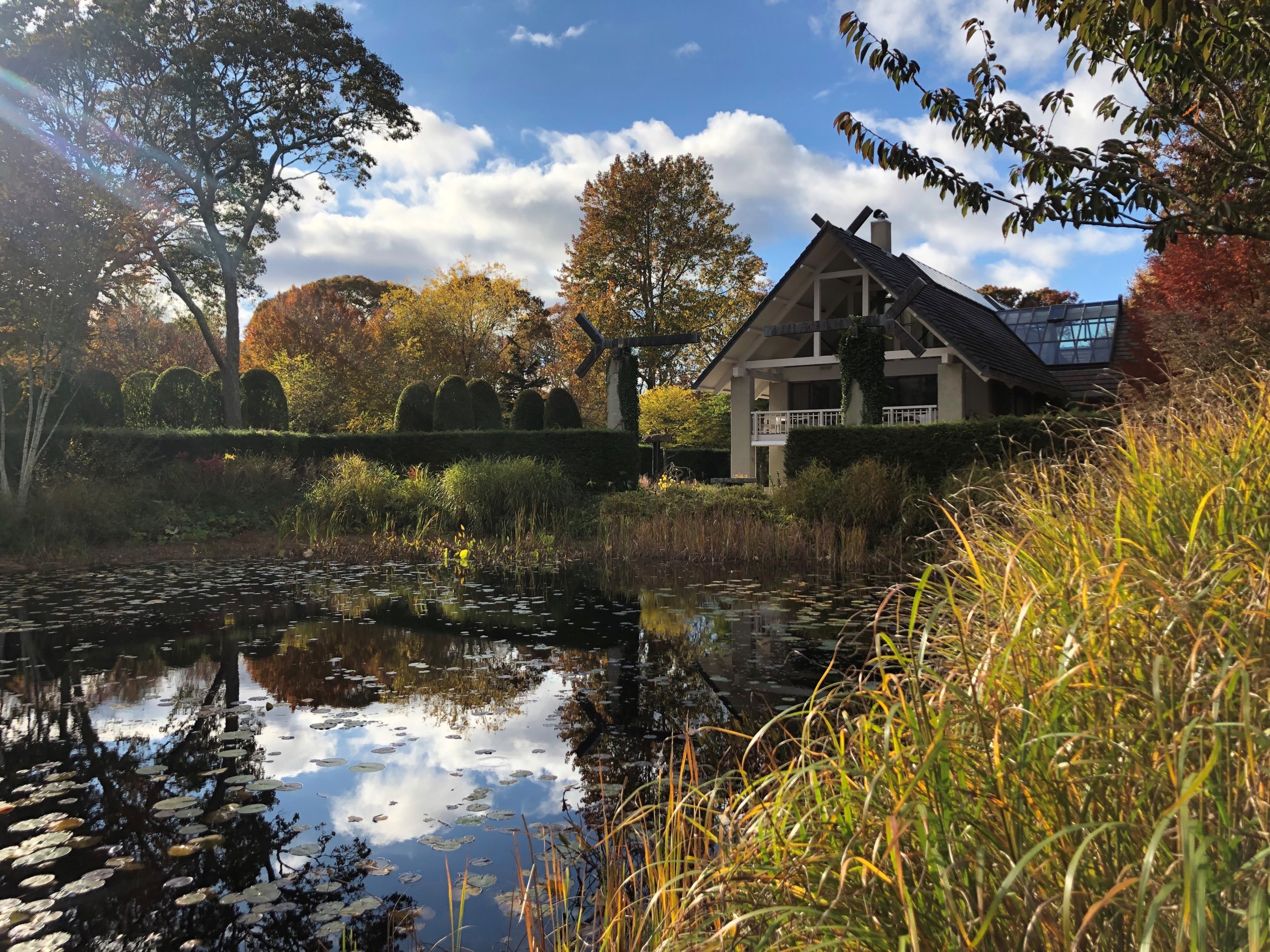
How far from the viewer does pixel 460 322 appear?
35.8m

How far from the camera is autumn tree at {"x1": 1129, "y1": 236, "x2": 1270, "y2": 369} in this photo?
8.28 meters

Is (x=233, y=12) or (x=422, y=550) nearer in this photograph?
(x=422, y=550)

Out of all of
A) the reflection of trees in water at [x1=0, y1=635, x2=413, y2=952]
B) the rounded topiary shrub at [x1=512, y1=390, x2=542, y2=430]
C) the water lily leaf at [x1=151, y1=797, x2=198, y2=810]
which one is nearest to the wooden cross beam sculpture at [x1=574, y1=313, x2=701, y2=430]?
the rounded topiary shrub at [x1=512, y1=390, x2=542, y2=430]

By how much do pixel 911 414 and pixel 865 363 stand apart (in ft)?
8.39

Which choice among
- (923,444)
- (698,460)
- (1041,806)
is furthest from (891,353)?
(1041,806)

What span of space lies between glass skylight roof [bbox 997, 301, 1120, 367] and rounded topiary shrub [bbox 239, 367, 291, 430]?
23103 mm

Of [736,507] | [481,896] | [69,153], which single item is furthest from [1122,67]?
[69,153]

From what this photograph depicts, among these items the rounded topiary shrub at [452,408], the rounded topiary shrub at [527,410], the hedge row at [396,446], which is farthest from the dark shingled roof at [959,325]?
the rounded topiary shrub at [452,408]

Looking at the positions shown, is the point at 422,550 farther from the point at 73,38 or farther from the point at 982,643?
the point at 73,38

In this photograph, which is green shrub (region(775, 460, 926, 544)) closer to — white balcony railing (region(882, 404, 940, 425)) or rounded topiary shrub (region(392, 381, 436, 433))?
white balcony railing (region(882, 404, 940, 425))

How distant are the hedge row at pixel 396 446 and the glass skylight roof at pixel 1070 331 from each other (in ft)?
49.9

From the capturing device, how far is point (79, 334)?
13680 millimetres

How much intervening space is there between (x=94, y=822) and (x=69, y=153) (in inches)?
590

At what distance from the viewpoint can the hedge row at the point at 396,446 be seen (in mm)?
15938
